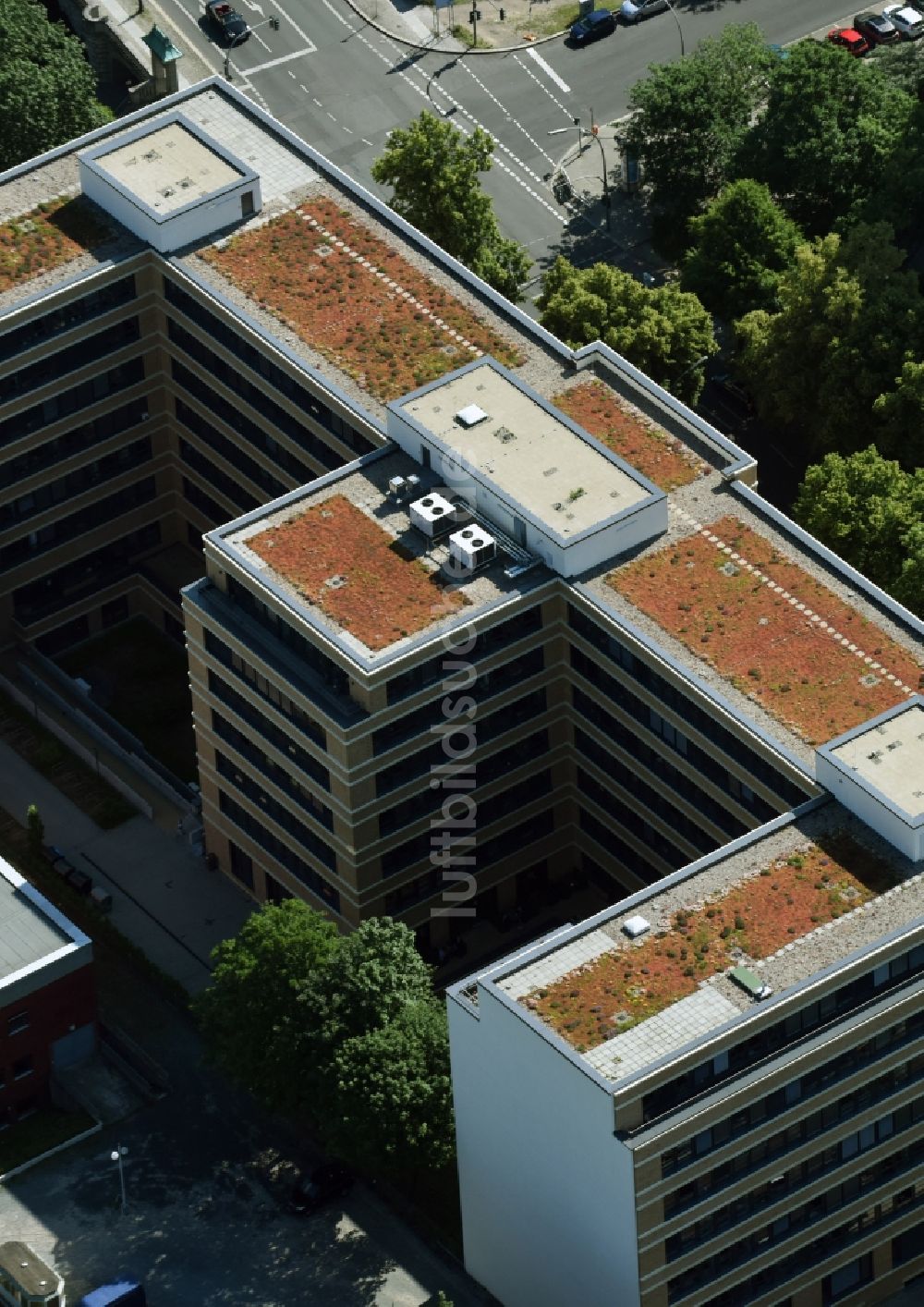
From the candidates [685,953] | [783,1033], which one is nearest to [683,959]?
[685,953]

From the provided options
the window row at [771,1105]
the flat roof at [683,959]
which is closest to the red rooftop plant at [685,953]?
the flat roof at [683,959]

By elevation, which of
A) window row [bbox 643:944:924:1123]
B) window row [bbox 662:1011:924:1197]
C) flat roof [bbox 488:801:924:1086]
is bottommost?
window row [bbox 662:1011:924:1197]

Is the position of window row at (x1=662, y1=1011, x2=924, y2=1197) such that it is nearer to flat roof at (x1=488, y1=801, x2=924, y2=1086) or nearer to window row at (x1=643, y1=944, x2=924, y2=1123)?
window row at (x1=643, y1=944, x2=924, y2=1123)

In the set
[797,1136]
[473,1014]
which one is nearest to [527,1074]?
[473,1014]

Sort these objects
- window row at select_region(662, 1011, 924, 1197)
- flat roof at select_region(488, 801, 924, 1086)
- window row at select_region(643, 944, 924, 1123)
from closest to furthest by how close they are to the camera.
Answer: flat roof at select_region(488, 801, 924, 1086) → window row at select_region(643, 944, 924, 1123) → window row at select_region(662, 1011, 924, 1197)

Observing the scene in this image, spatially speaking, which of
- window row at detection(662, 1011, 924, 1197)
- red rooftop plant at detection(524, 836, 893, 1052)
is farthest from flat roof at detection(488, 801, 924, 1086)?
window row at detection(662, 1011, 924, 1197)

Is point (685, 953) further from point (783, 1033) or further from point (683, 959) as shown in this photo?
point (783, 1033)

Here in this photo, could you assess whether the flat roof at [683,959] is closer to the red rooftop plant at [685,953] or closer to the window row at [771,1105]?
the red rooftop plant at [685,953]
